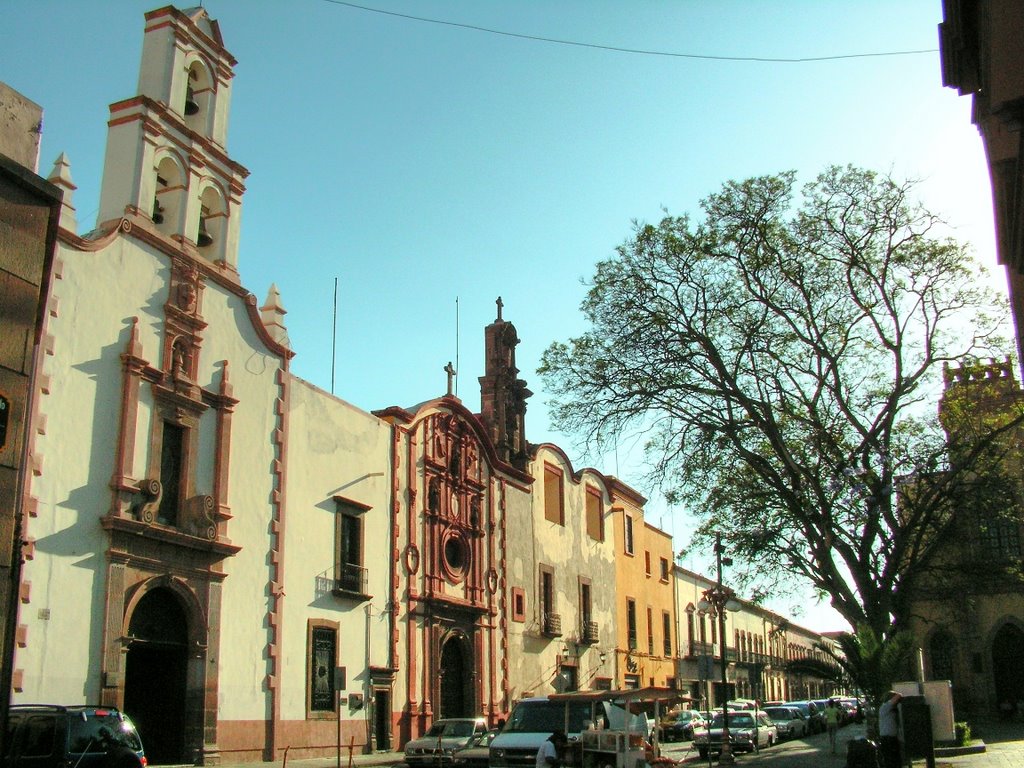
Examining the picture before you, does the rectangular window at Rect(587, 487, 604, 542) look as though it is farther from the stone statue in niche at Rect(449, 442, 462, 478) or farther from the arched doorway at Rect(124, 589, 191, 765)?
the arched doorway at Rect(124, 589, 191, 765)

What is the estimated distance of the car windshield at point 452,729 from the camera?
79.3 feet

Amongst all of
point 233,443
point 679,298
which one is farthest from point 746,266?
A: point 233,443

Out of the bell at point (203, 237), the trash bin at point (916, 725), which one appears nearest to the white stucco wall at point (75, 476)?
the bell at point (203, 237)

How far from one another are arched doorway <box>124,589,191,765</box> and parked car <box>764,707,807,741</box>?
2391cm

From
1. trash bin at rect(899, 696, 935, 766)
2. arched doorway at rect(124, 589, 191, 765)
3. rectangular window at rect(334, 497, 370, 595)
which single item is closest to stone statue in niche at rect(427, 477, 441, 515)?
rectangular window at rect(334, 497, 370, 595)

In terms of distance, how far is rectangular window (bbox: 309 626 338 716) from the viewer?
2536 centimetres

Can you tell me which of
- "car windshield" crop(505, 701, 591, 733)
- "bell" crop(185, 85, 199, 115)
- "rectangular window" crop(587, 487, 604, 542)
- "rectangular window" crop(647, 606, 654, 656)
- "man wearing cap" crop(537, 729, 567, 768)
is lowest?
"man wearing cap" crop(537, 729, 567, 768)

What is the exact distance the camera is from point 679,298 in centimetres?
2620

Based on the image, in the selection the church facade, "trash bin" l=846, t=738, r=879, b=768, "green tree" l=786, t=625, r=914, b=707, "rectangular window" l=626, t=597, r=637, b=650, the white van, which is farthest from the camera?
"rectangular window" l=626, t=597, r=637, b=650

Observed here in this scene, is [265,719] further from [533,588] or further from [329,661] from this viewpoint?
[533,588]

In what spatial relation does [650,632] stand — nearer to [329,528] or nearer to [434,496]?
[434,496]

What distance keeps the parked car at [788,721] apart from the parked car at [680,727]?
3076 mm

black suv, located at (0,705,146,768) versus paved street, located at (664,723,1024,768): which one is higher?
black suv, located at (0,705,146,768)

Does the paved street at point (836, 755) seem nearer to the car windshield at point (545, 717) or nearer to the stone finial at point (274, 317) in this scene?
the car windshield at point (545, 717)
